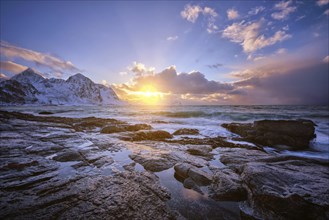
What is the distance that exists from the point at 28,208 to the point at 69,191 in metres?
0.81

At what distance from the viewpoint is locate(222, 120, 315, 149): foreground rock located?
1132cm

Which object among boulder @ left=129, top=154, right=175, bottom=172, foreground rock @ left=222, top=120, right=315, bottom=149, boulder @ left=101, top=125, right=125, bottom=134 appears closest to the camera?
boulder @ left=129, top=154, right=175, bottom=172

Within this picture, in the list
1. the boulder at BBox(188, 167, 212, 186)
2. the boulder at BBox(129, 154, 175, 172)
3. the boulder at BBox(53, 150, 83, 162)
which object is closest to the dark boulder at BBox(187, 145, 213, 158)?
the boulder at BBox(129, 154, 175, 172)

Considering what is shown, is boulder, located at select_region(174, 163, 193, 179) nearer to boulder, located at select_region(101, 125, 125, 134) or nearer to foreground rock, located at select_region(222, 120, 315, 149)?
foreground rock, located at select_region(222, 120, 315, 149)

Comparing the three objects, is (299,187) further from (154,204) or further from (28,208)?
(28,208)

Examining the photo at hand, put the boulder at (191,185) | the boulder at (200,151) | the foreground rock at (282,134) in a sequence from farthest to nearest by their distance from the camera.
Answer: the foreground rock at (282,134) → the boulder at (200,151) → the boulder at (191,185)

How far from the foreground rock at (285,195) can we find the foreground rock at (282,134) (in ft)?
26.3

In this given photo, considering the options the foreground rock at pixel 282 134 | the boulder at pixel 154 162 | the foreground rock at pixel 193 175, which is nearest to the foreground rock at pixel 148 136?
the boulder at pixel 154 162

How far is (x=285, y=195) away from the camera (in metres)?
3.54

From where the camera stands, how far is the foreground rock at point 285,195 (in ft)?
10.7

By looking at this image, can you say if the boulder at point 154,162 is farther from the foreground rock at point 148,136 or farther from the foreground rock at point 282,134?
the foreground rock at point 282,134

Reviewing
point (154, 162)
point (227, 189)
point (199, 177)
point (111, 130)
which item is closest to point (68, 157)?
point (154, 162)

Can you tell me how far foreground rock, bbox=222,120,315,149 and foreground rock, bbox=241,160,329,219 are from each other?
26.3 feet

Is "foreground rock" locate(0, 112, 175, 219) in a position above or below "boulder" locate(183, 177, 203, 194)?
above
